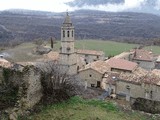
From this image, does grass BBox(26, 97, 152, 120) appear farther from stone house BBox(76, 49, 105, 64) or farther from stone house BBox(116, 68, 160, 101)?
stone house BBox(76, 49, 105, 64)

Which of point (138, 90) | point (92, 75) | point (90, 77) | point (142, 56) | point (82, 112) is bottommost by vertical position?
point (142, 56)

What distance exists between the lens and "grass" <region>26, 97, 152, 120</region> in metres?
15.6

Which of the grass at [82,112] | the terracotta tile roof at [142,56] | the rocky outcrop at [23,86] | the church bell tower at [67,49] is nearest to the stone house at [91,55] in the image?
the terracotta tile roof at [142,56]

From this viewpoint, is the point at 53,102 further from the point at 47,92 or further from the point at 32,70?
the point at 32,70

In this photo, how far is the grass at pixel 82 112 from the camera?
15.6m

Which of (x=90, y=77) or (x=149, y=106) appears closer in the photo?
(x=149, y=106)

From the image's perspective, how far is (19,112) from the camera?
49.4 ft

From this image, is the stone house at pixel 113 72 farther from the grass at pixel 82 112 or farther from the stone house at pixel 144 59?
the grass at pixel 82 112

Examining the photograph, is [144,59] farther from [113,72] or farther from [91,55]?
[113,72]

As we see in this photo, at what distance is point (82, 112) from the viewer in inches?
645

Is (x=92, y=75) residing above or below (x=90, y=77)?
above

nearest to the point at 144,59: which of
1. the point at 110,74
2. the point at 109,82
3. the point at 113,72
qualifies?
the point at 113,72

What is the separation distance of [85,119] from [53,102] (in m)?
2.26

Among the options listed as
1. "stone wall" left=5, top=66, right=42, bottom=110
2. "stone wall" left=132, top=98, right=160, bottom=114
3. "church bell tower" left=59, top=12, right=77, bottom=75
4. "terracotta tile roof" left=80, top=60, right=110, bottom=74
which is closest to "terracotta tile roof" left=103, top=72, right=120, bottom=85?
"terracotta tile roof" left=80, top=60, right=110, bottom=74
